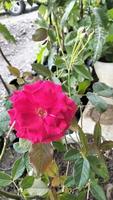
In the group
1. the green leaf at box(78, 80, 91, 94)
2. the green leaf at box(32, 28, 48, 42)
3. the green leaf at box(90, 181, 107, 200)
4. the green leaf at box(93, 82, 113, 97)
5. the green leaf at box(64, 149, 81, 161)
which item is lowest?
the green leaf at box(90, 181, 107, 200)

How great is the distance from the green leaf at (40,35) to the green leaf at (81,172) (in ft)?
1.80

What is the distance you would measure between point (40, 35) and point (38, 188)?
53 centimetres

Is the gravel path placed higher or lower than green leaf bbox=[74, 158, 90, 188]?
lower

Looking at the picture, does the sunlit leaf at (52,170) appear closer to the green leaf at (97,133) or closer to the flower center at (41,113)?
the green leaf at (97,133)

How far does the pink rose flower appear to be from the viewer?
0.64 m

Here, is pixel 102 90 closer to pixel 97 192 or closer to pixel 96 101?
pixel 96 101

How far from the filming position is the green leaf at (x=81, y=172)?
76cm

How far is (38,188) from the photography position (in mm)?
880

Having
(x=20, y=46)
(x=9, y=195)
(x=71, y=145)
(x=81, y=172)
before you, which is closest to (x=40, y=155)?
(x=81, y=172)

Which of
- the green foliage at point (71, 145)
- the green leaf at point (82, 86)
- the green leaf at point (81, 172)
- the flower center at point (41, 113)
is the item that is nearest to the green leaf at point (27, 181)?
the green foliage at point (71, 145)

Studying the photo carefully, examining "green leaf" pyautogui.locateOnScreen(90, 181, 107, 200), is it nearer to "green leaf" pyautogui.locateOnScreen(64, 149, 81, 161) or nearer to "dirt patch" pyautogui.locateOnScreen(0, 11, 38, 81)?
"green leaf" pyautogui.locateOnScreen(64, 149, 81, 161)

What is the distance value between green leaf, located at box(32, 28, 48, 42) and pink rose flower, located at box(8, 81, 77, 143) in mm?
581

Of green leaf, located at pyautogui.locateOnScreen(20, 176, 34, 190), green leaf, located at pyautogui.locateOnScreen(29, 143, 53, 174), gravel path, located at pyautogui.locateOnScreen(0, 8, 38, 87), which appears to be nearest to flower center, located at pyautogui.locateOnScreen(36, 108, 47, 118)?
green leaf, located at pyautogui.locateOnScreen(29, 143, 53, 174)

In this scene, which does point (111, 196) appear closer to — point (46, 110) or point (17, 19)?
point (46, 110)
